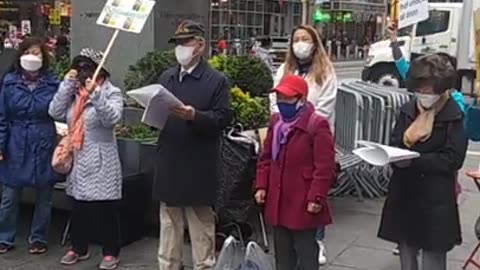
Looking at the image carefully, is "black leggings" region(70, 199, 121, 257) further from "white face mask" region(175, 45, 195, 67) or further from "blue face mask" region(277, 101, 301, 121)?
"blue face mask" region(277, 101, 301, 121)

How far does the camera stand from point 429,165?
4469 millimetres

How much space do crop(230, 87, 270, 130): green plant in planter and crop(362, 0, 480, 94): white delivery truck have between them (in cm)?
1373

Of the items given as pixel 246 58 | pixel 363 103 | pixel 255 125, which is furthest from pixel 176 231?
pixel 363 103

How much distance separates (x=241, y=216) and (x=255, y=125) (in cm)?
104

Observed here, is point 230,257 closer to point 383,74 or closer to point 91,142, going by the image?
point 91,142

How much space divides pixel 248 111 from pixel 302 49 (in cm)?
153

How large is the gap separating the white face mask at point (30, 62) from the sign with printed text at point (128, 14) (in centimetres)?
58

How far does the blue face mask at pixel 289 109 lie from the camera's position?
15.0 ft

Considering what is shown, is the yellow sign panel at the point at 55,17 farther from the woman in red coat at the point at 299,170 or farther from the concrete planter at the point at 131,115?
the woman in red coat at the point at 299,170

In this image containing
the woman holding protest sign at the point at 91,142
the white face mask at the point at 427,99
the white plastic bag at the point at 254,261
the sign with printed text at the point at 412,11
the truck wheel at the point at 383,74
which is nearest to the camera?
the white face mask at the point at 427,99

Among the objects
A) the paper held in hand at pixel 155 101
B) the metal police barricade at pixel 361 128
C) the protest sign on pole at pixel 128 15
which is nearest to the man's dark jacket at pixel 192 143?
the paper held in hand at pixel 155 101

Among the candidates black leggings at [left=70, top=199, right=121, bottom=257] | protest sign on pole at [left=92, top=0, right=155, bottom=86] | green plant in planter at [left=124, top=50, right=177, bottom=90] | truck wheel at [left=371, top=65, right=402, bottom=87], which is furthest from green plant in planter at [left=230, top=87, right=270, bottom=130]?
truck wheel at [left=371, top=65, right=402, bottom=87]

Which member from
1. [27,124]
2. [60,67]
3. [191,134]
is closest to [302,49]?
[191,134]

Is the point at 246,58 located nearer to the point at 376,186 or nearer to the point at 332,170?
the point at 376,186
